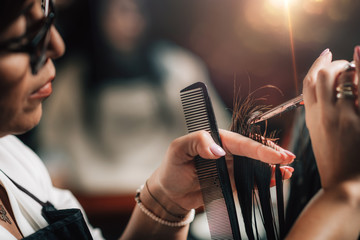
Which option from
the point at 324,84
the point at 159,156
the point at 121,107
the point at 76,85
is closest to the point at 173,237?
the point at 324,84

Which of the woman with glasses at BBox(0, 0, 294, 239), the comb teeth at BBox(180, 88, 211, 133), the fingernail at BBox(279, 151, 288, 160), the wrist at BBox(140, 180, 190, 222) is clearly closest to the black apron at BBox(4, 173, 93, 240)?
the woman with glasses at BBox(0, 0, 294, 239)

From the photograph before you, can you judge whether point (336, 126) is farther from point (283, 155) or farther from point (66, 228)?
point (66, 228)

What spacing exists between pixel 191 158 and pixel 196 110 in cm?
11

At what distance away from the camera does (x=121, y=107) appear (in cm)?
123

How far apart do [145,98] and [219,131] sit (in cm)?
69

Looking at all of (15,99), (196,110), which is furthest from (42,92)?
(196,110)

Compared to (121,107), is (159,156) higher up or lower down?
lower down

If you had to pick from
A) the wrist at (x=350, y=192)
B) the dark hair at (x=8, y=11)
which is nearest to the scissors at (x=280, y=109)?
the wrist at (x=350, y=192)

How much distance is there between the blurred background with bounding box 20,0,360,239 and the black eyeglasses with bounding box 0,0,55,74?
1.21 feet

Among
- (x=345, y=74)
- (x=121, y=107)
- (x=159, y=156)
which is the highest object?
(x=345, y=74)

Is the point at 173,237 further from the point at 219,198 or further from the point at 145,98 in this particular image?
the point at 145,98

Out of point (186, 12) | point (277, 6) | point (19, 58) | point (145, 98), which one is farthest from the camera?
point (145, 98)

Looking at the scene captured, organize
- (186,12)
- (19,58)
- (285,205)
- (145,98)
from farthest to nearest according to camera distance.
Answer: (145,98) → (186,12) → (285,205) → (19,58)

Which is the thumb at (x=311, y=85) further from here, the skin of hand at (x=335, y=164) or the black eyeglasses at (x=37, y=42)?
the black eyeglasses at (x=37, y=42)
